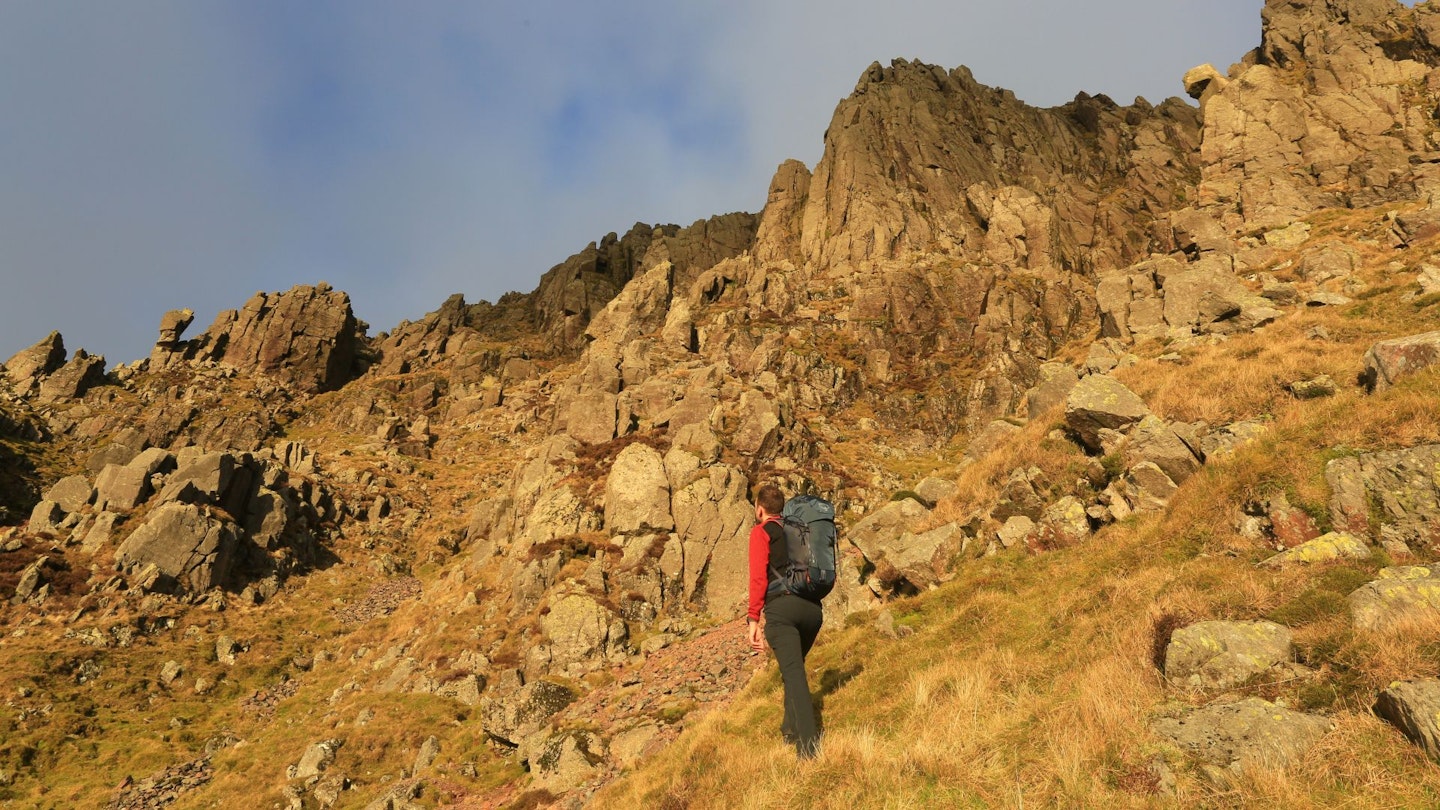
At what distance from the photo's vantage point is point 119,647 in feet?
121

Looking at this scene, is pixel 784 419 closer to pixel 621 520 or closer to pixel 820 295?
pixel 621 520

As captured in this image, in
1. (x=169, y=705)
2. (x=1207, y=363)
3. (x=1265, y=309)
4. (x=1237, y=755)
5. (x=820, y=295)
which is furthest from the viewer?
(x=820, y=295)

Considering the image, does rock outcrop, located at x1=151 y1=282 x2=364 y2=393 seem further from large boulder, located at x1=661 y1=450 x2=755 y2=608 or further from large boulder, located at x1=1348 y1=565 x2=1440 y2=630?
large boulder, located at x1=1348 y1=565 x2=1440 y2=630

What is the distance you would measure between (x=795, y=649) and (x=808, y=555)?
1.29 m

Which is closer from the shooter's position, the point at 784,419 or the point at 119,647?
the point at 119,647

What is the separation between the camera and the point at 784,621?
8.36m

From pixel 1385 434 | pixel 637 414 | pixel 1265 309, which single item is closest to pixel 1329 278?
pixel 1265 309

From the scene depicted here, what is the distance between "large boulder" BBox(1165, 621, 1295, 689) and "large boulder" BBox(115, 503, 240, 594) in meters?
57.4

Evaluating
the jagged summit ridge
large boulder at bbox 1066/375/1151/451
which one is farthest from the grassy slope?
the jagged summit ridge

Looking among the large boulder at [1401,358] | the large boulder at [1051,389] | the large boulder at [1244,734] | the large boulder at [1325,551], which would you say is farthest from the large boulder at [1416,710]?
the large boulder at [1051,389]

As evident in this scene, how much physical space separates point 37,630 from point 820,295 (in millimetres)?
86714

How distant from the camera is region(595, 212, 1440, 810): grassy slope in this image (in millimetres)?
5538

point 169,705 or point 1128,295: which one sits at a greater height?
point 1128,295

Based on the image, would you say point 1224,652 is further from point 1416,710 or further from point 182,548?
point 182,548
